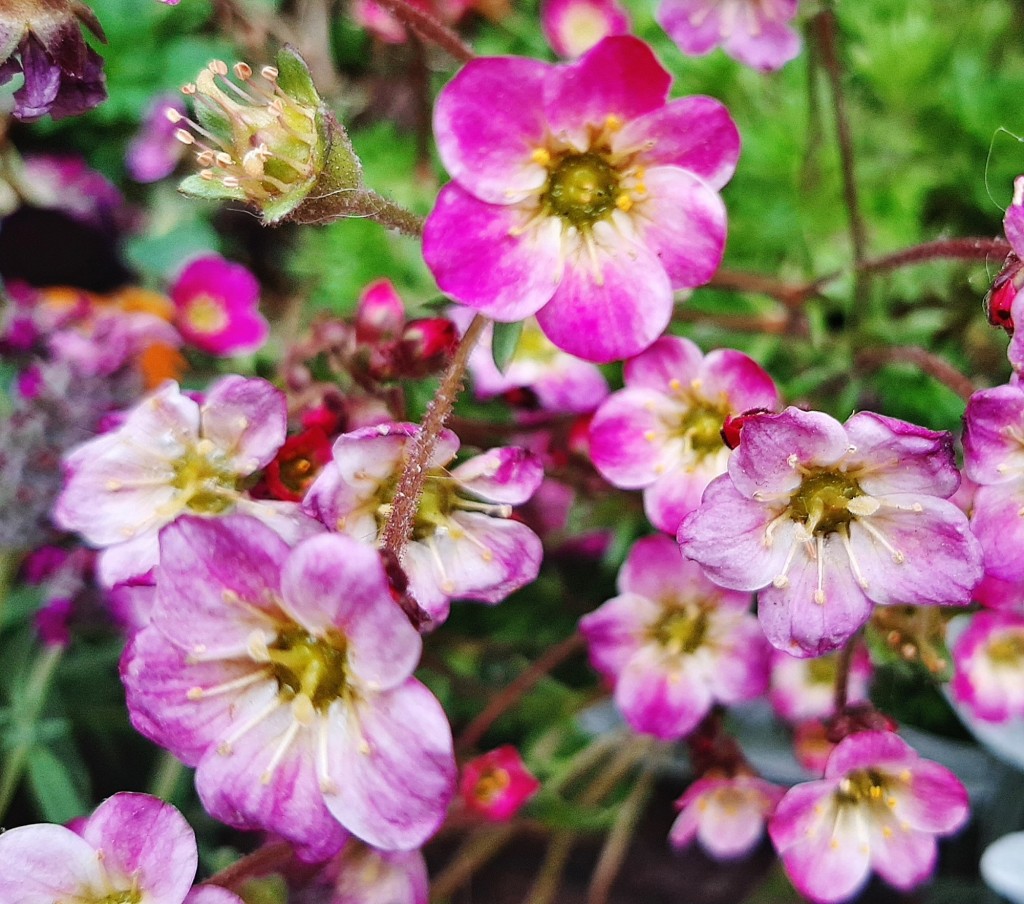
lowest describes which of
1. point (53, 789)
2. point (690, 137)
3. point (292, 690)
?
point (53, 789)

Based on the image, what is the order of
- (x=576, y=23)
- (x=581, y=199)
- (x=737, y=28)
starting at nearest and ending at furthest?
(x=581, y=199) → (x=737, y=28) → (x=576, y=23)

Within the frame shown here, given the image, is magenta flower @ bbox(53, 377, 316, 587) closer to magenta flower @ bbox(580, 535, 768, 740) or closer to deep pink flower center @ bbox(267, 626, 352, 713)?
deep pink flower center @ bbox(267, 626, 352, 713)

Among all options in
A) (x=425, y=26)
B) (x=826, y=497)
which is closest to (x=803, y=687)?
(x=826, y=497)

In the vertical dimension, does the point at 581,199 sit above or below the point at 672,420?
Answer: above

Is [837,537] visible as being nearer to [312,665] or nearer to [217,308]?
[312,665]

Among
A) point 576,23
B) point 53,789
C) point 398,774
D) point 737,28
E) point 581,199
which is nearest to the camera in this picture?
point 398,774

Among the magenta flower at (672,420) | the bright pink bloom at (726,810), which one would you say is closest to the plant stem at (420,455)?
the magenta flower at (672,420)

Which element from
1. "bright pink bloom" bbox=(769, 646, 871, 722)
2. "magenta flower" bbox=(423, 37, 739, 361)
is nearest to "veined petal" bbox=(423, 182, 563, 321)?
"magenta flower" bbox=(423, 37, 739, 361)
